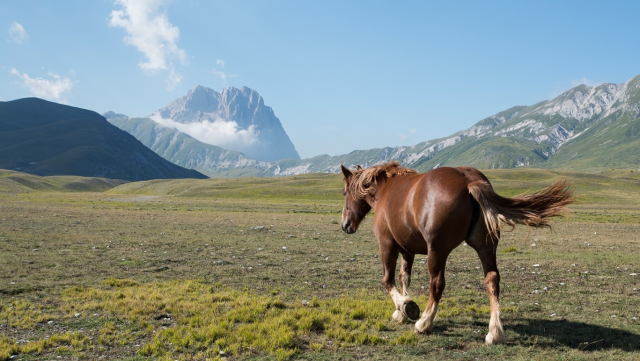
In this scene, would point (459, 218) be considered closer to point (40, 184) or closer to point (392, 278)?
point (392, 278)

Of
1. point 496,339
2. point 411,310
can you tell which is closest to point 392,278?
point 411,310

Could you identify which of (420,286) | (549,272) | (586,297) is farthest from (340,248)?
(586,297)

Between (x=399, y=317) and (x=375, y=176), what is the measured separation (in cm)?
382

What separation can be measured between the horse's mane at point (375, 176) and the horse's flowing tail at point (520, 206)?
294cm

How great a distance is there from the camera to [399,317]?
8914mm

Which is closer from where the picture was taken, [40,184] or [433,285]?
[433,285]

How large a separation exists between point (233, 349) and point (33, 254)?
1476cm

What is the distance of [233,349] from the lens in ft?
23.3

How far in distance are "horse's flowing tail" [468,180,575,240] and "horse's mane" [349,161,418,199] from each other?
2940 mm

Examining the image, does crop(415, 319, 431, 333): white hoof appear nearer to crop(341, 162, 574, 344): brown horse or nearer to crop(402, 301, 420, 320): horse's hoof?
crop(341, 162, 574, 344): brown horse

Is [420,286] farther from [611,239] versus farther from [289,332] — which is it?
[611,239]

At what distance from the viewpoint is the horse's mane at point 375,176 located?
10594mm

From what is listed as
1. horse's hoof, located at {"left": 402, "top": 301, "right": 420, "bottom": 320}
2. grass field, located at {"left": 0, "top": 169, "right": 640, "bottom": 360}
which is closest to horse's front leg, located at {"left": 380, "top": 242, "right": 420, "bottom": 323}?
grass field, located at {"left": 0, "top": 169, "right": 640, "bottom": 360}

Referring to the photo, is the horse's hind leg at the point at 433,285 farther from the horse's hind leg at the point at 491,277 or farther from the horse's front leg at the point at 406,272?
the horse's front leg at the point at 406,272
